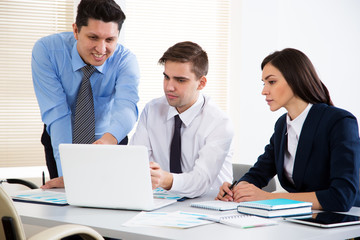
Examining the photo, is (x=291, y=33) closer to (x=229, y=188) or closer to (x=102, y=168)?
(x=229, y=188)

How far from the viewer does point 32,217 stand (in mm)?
1666

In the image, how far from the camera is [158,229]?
146 cm

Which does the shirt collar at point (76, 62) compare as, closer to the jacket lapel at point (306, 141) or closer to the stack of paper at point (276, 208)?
the jacket lapel at point (306, 141)

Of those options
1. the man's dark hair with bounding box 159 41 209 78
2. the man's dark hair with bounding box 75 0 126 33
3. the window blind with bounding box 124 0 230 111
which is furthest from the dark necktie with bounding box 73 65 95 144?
the window blind with bounding box 124 0 230 111

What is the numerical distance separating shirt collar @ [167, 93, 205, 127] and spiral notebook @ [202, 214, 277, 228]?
95cm

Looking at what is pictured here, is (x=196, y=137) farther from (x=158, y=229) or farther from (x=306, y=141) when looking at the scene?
(x=158, y=229)

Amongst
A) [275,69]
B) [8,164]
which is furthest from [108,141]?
[8,164]

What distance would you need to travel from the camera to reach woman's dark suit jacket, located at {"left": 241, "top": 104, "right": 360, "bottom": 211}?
186 centimetres

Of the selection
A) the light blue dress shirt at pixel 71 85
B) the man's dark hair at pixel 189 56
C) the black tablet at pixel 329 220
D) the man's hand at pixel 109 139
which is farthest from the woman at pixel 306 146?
the light blue dress shirt at pixel 71 85

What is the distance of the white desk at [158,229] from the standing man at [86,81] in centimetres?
78

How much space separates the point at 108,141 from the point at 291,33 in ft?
9.47

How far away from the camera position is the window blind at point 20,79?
3941mm

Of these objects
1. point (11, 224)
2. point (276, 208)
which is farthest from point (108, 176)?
point (276, 208)

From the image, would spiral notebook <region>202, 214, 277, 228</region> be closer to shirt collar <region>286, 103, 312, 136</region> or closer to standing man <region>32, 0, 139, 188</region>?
shirt collar <region>286, 103, 312, 136</region>
